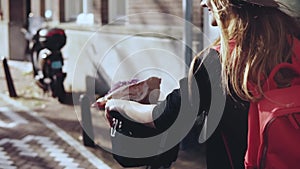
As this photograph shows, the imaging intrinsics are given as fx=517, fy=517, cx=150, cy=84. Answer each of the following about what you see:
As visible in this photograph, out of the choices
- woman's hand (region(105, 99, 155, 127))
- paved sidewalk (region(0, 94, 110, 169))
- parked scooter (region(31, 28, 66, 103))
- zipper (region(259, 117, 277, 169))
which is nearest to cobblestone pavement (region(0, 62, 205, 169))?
paved sidewalk (region(0, 94, 110, 169))

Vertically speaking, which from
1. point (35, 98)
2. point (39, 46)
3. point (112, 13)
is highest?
point (112, 13)

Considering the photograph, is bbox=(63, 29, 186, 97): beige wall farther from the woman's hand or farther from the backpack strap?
the backpack strap

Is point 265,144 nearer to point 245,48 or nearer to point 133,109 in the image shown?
point 245,48

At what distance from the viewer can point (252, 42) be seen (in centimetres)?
154

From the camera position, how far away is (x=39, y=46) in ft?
31.8

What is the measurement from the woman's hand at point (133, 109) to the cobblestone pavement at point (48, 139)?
269 cm

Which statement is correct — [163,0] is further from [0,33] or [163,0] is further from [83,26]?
[0,33]

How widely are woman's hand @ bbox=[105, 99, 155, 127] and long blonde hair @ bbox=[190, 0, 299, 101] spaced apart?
1.02 ft

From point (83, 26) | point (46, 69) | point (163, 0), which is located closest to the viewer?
point (163, 0)

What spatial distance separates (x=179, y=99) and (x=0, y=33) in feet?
44.8

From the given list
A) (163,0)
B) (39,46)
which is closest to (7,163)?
(163,0)

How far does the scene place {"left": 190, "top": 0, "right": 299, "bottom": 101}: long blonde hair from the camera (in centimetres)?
153

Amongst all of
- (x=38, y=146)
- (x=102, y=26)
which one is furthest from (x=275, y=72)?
(x=38, y=146)

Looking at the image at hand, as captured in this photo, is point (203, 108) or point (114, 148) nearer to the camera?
point (203, 108)
